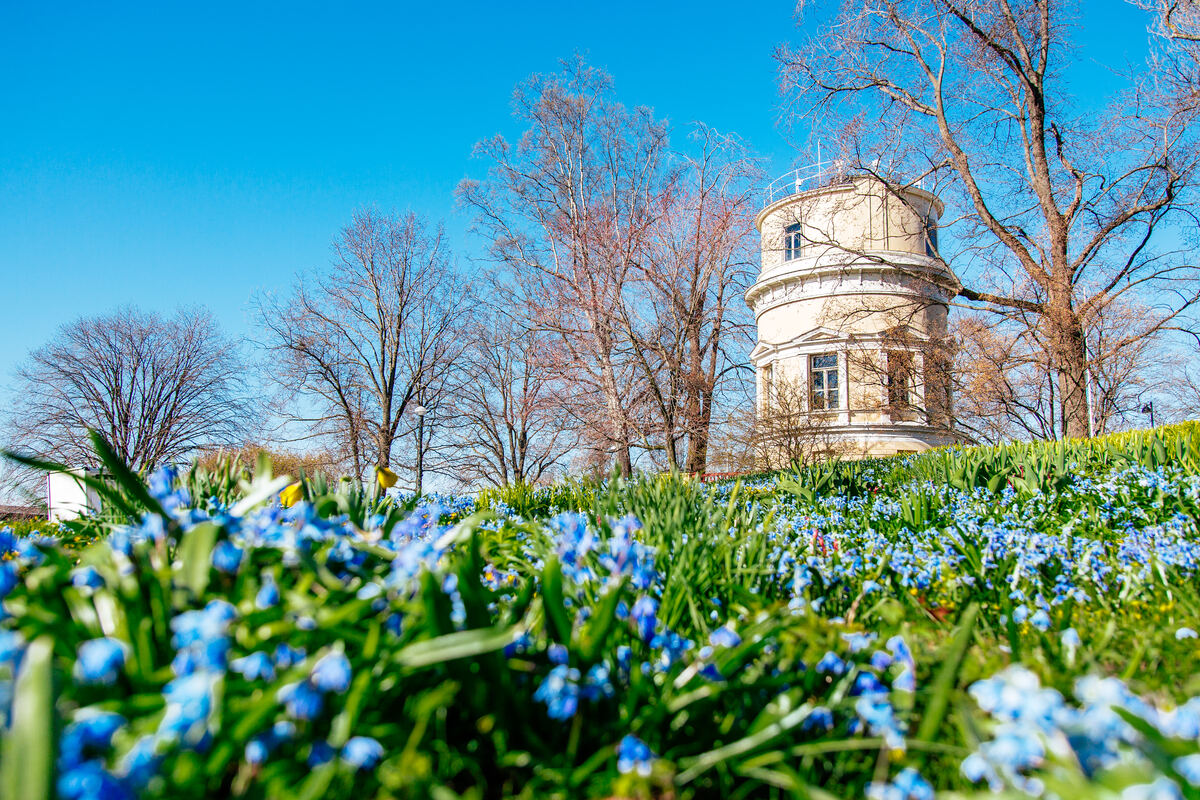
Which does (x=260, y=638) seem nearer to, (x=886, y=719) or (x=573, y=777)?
(x=573, y=777)

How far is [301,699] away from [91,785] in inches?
9.5

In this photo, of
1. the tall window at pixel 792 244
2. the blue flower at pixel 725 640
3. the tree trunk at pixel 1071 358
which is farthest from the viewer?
the tall window at pixel 792 244

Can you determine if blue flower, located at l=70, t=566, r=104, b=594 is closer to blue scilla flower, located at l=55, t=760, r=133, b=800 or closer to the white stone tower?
blue scilla flower, located at l=55, t=760, r=133, b=800

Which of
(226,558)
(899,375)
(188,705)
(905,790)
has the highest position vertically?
(899,375)

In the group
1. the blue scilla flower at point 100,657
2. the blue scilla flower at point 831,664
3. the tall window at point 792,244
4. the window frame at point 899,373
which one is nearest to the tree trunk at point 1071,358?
the window frame at point 899,373

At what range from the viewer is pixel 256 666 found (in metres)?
1.02

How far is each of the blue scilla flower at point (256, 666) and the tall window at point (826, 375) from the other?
77.6ft

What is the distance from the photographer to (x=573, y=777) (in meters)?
1.13

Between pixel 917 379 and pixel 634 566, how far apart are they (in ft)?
68.4

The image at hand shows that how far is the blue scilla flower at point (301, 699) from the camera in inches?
37.0

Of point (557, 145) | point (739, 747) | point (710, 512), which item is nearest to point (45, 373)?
point (557, 145)

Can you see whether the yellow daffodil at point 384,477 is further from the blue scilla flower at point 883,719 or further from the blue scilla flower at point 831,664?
the blue scilla flower at point 883,719

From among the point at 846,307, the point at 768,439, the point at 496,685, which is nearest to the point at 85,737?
the point at 496,685

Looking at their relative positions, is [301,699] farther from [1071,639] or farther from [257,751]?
[1071,639]
